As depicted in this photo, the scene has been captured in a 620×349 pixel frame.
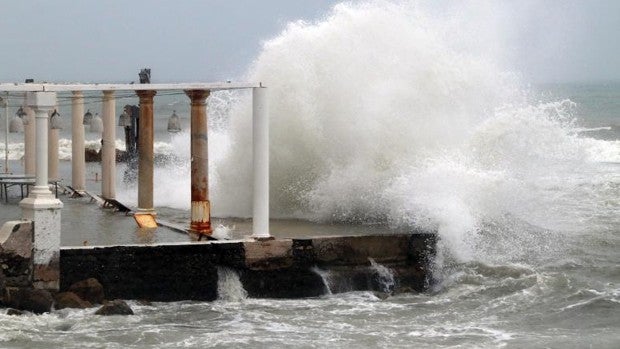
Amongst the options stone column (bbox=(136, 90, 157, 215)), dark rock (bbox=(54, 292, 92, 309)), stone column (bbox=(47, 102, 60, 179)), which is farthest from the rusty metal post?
stone column (bbox=(47, 102, 60, 179))

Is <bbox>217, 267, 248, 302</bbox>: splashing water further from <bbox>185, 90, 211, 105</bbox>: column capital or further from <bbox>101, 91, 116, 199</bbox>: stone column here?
<bbox>101, 91, 116, 199</bbox>: stone column

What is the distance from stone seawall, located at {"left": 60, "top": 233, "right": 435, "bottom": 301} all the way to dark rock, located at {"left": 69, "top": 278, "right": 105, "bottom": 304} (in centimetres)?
7

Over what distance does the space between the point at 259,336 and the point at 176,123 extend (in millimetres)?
5571

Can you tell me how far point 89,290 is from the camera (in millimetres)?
15250

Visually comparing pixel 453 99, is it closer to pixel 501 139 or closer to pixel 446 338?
pixel 501 139

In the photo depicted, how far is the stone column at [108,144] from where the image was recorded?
22.0 metres

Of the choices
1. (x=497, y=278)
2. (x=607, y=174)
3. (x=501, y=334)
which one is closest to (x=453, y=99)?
(x=497, y=278)

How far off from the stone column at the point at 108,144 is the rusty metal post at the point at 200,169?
498 cm

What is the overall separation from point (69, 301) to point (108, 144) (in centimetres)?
745

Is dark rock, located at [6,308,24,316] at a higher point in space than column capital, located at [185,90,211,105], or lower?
lower

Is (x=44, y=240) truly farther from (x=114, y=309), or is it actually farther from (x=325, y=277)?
(x=325, y=277)

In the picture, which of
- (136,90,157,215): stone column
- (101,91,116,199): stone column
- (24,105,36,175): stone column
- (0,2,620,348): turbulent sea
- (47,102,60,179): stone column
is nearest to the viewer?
(0,2,620,348): turbulent sea

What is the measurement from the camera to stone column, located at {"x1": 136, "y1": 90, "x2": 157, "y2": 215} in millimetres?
17922

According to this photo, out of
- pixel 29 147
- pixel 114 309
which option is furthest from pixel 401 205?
pixel 29 147
